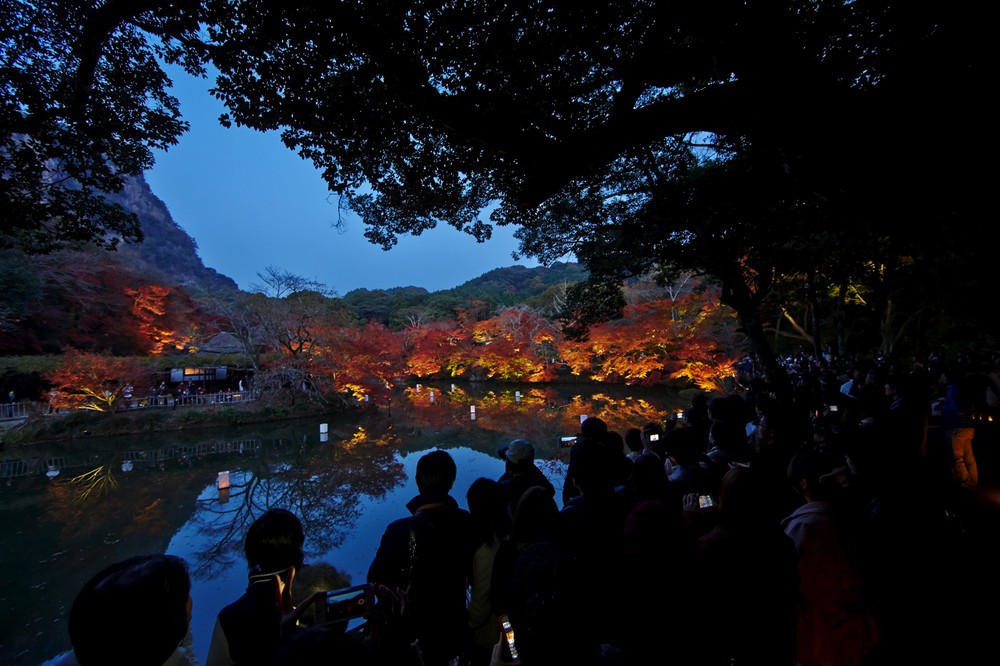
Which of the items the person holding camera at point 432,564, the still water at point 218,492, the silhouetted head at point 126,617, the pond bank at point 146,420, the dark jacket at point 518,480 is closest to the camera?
the silhouetted head at point 126,617

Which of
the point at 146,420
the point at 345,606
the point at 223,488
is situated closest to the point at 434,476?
the point at 345,606

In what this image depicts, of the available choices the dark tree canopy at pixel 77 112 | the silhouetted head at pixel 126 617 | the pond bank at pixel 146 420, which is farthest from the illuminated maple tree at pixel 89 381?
the silhouetted head at pixel 126 617

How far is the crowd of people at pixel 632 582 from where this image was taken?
3.07ft

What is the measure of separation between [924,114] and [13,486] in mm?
13459

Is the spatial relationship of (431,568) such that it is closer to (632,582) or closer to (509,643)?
(509,643)

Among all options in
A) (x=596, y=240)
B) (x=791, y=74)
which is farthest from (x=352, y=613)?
(x=596, y=240)

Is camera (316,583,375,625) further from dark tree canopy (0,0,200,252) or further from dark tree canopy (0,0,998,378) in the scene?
dark tree canopy (0,0,200,252)

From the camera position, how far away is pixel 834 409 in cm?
509

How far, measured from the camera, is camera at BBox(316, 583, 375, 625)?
1099 mm

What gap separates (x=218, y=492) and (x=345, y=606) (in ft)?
25.7

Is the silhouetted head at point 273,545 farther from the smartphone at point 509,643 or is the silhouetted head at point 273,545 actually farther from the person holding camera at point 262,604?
the smartphone at point 509,643

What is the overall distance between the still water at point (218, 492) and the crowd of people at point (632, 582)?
3394 millimetres

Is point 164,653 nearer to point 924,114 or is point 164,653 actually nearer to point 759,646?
point 759,646

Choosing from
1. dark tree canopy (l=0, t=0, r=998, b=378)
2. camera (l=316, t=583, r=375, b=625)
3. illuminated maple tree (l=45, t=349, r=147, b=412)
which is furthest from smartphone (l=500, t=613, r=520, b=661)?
illuminated maple tree (l=45, t=349, r=147, b=412)
